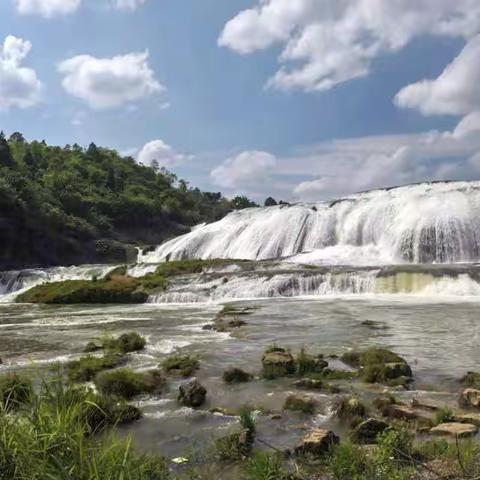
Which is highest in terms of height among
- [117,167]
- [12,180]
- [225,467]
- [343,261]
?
[117,167]

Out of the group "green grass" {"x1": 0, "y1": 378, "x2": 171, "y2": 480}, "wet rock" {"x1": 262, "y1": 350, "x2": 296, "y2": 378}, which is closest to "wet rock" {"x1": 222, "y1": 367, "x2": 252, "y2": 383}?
"wet rock" {"x1": 262, "y1": 350, "x2": 296, "y2": 378}

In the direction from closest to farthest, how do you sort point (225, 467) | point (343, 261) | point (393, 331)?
point (225, 467)
point (393, 331)
point (343, 261)

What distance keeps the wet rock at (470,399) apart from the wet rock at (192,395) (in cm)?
408

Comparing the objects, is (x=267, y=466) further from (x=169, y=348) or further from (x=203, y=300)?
(x=203, y=300)

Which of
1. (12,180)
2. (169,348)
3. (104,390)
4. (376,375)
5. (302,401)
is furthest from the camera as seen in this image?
(12,180)

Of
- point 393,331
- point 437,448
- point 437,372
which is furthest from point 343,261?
point 437,448

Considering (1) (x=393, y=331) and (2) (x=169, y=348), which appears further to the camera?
(1) (x=393, y=331)

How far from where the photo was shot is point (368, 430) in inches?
315

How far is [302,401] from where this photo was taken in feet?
31.8

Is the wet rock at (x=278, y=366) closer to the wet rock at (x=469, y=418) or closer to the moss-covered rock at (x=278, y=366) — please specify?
the moss-covered rock at (x=278, y=366)

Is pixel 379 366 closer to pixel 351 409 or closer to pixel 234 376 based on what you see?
pixel 234 376

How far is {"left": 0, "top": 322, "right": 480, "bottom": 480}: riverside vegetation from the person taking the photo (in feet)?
15.7

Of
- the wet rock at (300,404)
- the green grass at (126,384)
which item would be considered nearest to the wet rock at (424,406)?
the wet rock at (300,404)

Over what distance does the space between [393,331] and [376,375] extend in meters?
6.91
